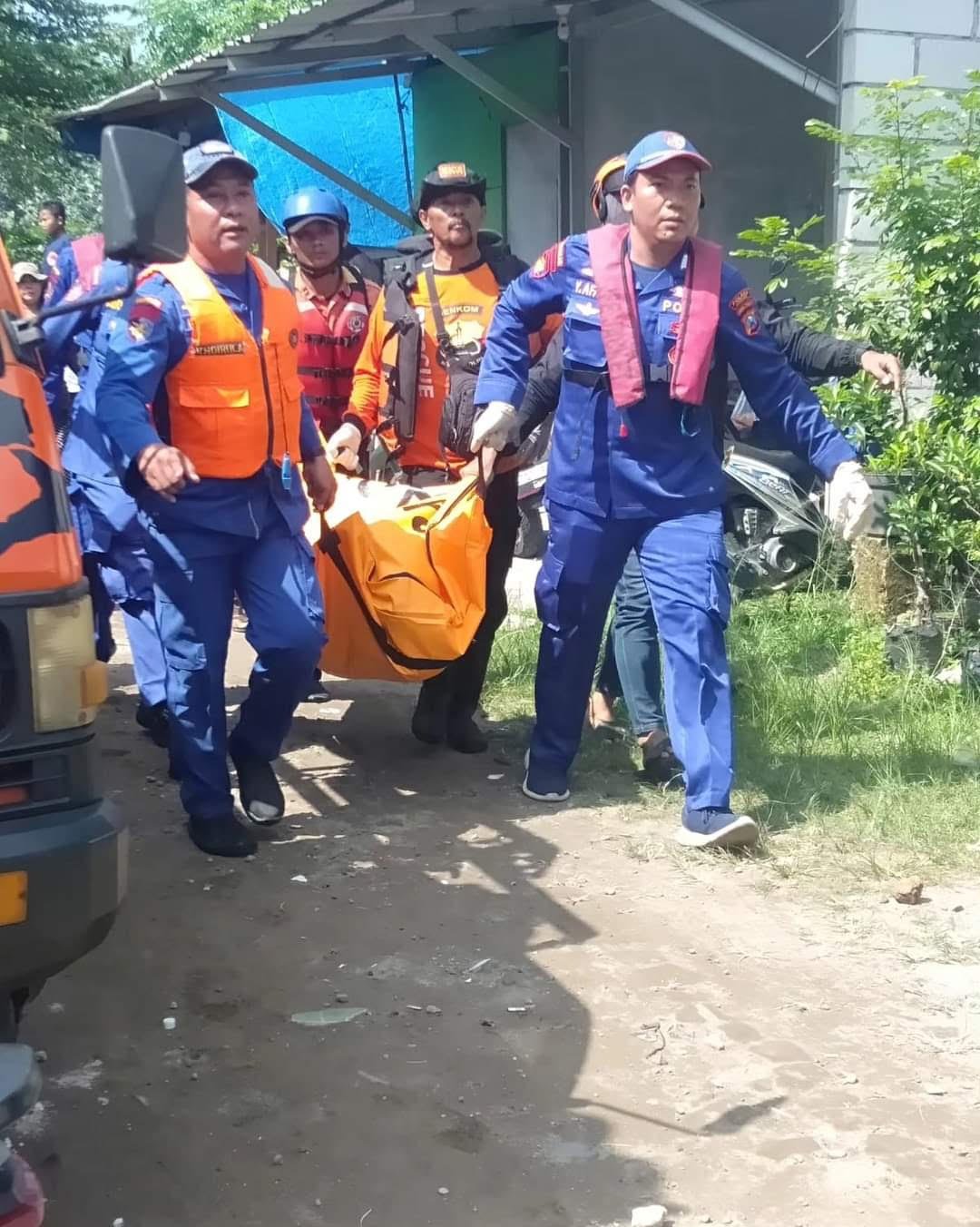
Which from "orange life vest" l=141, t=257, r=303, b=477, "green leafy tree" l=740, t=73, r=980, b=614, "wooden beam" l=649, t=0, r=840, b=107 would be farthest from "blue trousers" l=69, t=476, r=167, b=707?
"wooden beam" l=649, t=0, r=840, b=107

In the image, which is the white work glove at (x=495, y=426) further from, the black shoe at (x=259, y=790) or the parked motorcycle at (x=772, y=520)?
the parked motorcycle at (x=772, y=520)

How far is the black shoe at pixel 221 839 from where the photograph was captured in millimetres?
4551


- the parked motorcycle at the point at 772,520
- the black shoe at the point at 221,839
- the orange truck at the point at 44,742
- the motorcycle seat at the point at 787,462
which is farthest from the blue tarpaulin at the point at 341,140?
the orange truck at the point at 44,742

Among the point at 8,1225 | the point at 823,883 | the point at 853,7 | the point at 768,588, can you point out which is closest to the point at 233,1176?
the point at 8,1225

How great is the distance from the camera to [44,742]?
2406mm

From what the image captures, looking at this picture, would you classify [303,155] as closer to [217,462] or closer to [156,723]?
[156,723]

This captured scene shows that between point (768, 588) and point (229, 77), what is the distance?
21.8ft

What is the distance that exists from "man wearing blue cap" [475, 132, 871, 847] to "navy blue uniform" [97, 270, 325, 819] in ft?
2.73

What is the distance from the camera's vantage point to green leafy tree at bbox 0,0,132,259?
21.2 meters

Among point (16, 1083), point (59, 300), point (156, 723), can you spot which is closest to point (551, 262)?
point (59, 300)

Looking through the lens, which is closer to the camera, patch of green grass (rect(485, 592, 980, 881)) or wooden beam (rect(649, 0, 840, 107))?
patch of green grass (rect(485, 592, 980, 881))

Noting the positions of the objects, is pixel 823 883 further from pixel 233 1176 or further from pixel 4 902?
pixel 4 902

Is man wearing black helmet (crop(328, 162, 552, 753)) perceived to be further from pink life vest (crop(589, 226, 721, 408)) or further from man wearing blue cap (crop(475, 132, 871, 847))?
pink life vest (crop(589, 226, 721, 408))

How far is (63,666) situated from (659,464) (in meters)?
2.62
